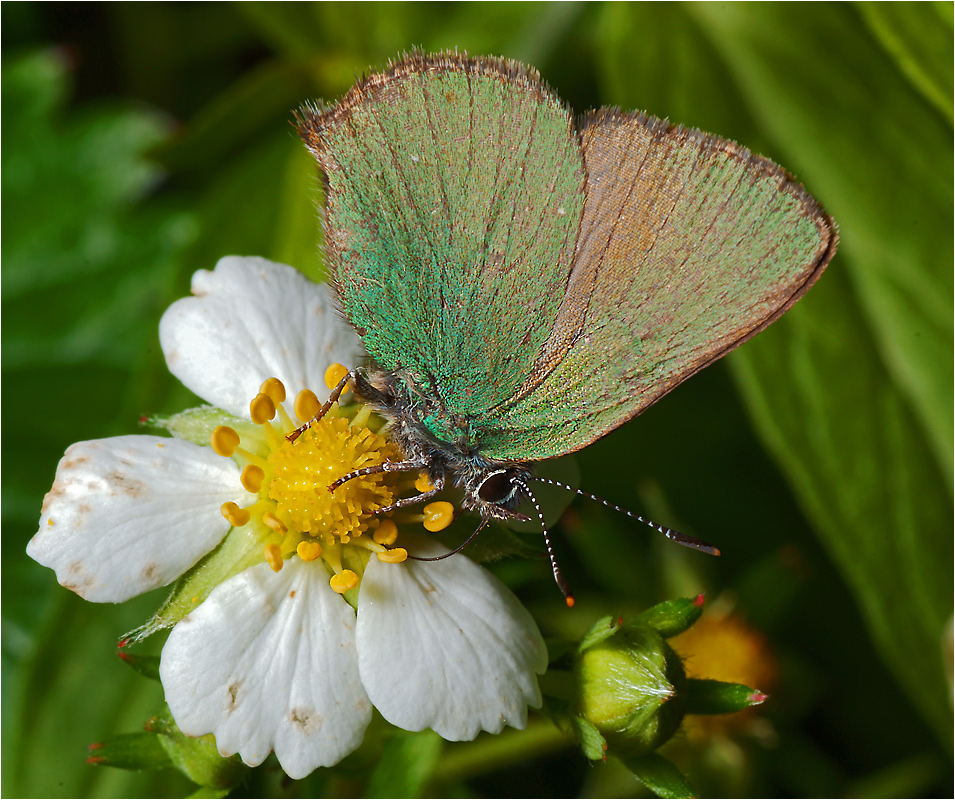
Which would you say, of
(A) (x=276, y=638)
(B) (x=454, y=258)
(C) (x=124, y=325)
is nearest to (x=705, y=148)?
(B) (x=454, y=258)

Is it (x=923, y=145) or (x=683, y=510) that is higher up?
(x=923, y=145)

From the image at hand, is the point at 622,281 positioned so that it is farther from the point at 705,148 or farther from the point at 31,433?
the point at 31,433

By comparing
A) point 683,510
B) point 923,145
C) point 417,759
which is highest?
point 923,145

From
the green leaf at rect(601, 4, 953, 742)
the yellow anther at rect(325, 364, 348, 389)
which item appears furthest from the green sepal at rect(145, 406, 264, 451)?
the green leaf at rect(601, 4, 953, 742)

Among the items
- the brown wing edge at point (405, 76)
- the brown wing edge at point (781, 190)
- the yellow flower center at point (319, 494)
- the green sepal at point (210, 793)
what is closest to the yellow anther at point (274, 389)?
the yellow flower center at point (319, 494)

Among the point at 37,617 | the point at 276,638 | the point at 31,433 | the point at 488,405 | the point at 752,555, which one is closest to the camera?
the point at 276,638

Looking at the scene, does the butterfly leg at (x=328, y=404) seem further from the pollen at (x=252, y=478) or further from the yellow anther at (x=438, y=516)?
the yellow anther at (x=438, y=516)

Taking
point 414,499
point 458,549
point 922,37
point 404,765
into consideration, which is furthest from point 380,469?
point 922,37

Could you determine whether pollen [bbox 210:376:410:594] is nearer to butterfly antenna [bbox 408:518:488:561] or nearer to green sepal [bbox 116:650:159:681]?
butterfly antenna [bbox 408:518:488:561]

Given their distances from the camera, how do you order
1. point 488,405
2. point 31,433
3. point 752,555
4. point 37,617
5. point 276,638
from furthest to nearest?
point 752,555 < point 31,433 < point 37,617 < point 488,405 < point 276,638
